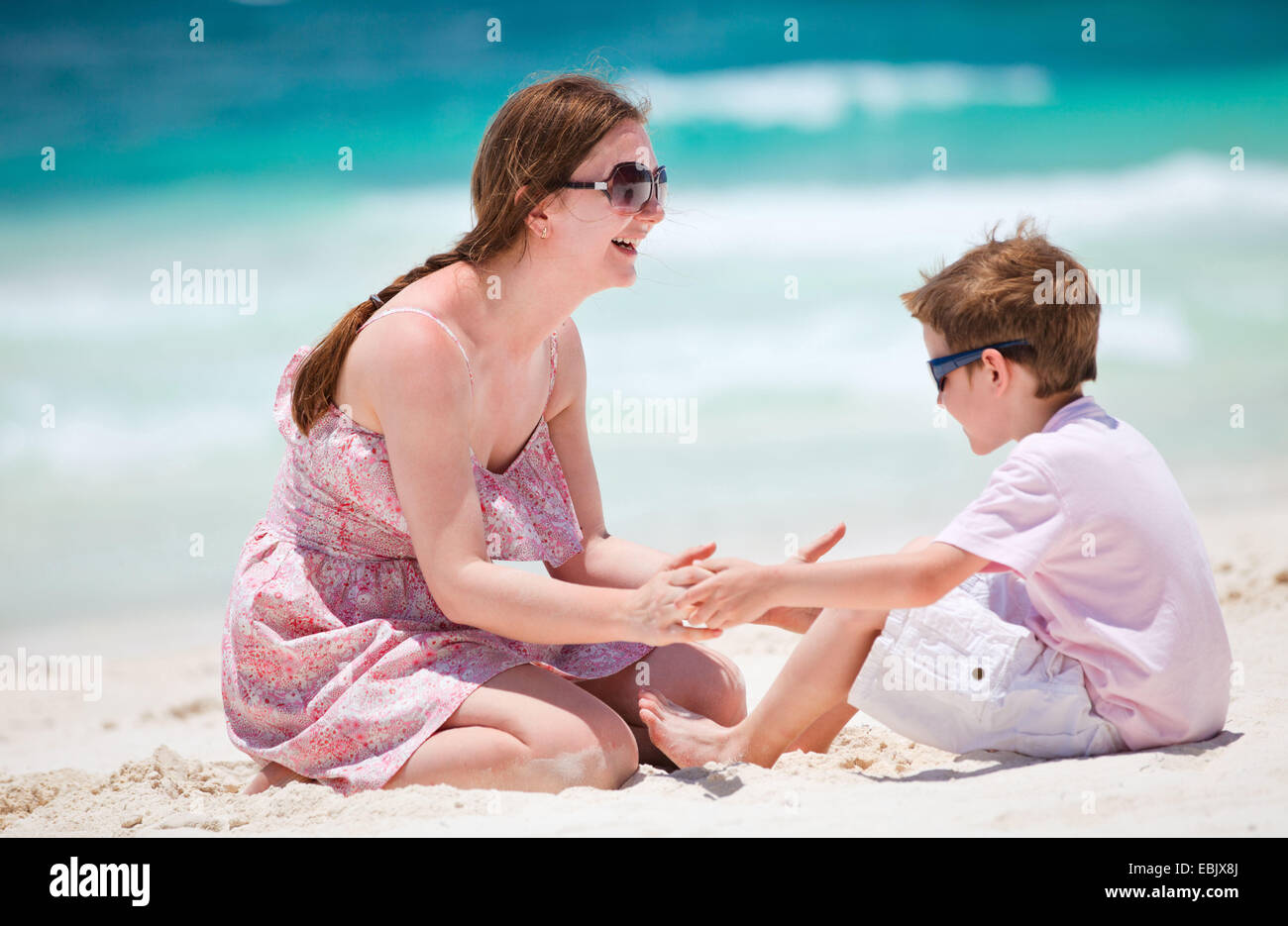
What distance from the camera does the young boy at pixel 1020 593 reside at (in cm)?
257

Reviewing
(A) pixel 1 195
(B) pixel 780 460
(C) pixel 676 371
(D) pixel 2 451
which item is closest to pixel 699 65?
(C) pixel 676 371

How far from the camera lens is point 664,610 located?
2.71m

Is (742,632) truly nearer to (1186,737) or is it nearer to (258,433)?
(1186,737)

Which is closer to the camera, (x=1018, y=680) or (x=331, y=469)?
(x=1018, y=680)

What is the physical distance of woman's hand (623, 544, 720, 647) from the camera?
2709 mm

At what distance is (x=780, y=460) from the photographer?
11117 mm

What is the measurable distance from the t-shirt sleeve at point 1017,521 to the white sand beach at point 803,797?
478mm

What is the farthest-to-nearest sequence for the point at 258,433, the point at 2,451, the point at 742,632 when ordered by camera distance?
the point at 258,433
the point at 2,451
the point at 742,632

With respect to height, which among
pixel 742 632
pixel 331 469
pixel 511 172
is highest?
pixel 511 172

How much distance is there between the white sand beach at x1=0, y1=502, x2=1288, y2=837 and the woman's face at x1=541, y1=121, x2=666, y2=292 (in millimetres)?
1342

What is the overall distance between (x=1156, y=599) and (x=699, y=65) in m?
15.3

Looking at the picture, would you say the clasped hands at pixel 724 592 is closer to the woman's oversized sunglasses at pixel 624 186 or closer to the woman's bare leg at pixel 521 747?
the woman's bare leg at pixel 521 747

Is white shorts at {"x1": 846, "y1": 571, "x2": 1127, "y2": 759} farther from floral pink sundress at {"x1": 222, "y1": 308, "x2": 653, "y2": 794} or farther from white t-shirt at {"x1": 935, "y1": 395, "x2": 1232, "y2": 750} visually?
floral pink sundress at {"x1": 222, "y1": 308, "x2": 653, "y2": 794}

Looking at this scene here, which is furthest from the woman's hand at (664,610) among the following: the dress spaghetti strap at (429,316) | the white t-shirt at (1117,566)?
the dress spaghetti strap at (429,316)
